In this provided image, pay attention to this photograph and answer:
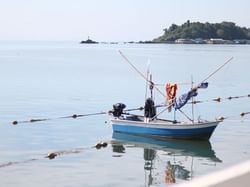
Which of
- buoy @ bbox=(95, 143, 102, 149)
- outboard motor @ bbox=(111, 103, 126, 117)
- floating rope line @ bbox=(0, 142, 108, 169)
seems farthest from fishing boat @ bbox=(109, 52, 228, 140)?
buoy @ bbox=(95, 143, 102, 149)

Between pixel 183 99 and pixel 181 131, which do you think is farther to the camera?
pixel 183 99

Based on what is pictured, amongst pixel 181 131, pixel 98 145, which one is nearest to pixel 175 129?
pixel 181 131

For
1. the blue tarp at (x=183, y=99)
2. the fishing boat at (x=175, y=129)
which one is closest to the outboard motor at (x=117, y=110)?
the fishing boat at (x=175, y=129)

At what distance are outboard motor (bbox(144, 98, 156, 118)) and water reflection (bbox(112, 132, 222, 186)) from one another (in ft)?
3.18

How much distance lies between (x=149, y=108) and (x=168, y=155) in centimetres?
269

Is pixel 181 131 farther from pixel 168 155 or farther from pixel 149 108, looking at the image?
pixel 168 155

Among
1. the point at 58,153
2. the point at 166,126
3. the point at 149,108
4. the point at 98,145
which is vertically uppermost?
the point at 149,108

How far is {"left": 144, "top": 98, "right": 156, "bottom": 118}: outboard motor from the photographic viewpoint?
21.4 metres

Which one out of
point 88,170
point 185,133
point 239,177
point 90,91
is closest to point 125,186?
point 88,170

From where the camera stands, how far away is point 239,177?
6.18ft

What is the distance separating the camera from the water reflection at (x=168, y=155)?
16.5m

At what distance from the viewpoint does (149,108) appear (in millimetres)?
21484

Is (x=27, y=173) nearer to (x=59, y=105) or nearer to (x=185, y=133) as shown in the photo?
(x=185, y=133)

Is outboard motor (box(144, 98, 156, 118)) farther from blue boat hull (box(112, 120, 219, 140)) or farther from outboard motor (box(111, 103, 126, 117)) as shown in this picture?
outboard motor (box(111, 103, 126, 117))
